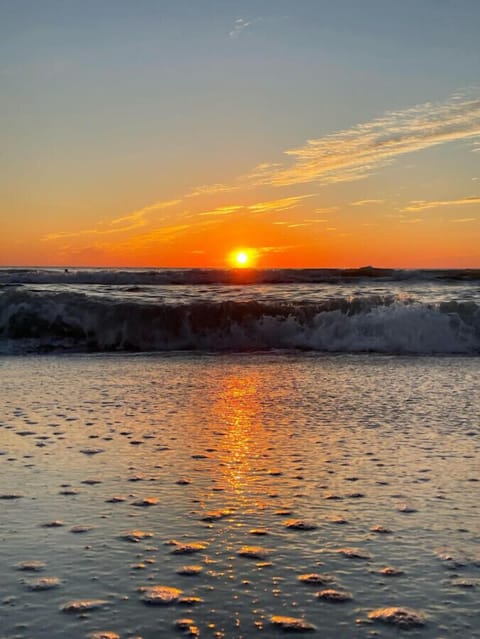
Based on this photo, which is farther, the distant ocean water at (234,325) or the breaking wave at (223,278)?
the breaking wave at (223,278)

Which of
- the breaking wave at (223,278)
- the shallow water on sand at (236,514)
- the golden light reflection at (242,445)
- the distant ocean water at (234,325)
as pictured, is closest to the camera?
the shallow water on sand at (236,514)

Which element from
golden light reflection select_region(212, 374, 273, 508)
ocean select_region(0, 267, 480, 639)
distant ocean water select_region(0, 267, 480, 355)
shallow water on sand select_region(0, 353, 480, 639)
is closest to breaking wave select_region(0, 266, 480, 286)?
distant ocean water select_region(0, 267, 480, 355)

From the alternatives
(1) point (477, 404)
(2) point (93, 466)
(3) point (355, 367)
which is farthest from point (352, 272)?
(2) point (93, 466)

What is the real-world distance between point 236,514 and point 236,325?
1166cm

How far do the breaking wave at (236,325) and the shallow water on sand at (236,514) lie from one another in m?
6.63

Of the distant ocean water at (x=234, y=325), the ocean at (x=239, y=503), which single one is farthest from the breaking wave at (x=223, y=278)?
the ocean at (x=239, y=503)

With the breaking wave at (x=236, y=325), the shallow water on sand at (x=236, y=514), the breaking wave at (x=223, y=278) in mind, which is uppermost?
the breaking wave at (x=223, y=278)

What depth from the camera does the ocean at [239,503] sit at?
266 centimetres

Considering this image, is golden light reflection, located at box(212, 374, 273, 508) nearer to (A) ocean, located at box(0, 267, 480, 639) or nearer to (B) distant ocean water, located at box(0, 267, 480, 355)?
(A) ocean, located at box(0, 267, 480, 639)

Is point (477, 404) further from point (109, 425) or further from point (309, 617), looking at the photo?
point (309, 617)

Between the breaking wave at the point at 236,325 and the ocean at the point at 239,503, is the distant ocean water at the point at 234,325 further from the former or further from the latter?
the ocean at the point at 239,503

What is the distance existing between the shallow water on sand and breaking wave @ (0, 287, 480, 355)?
6.63 meters

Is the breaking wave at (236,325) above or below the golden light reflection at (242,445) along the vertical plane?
above

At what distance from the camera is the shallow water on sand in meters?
2.65
